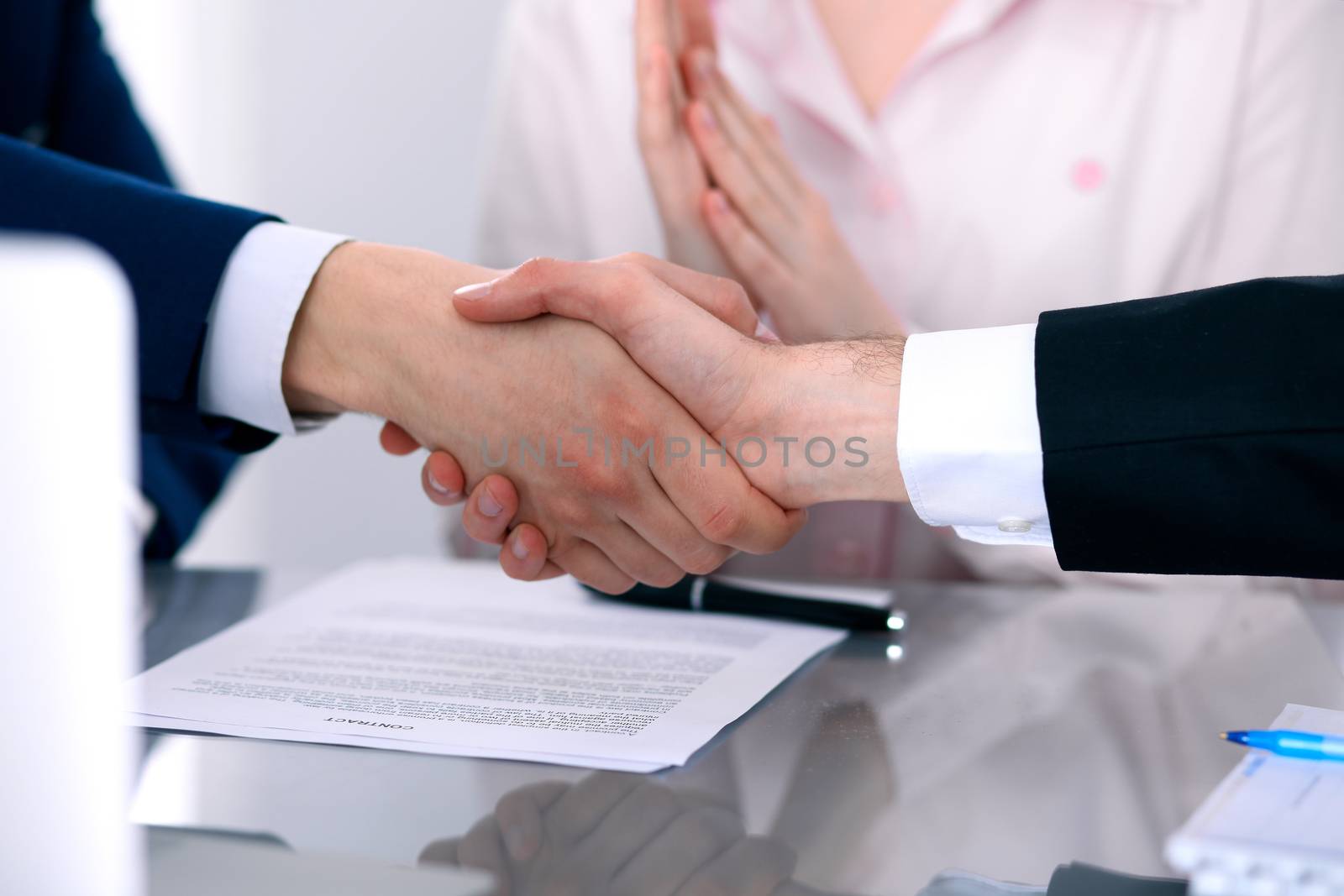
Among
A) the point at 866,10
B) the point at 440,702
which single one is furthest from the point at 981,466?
the point at 866,10

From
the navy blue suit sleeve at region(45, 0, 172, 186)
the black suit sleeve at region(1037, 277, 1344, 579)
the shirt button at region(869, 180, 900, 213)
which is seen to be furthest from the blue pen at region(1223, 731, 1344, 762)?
the navy blue suit sleeve at region(45, 0, 172, 186)

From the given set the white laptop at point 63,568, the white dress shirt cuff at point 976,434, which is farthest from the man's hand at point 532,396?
the white laptop at point 63,568

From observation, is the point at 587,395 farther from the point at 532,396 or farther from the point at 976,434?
the point at 976,434

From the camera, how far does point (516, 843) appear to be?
465 millimetres

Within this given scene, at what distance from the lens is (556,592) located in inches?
34.5

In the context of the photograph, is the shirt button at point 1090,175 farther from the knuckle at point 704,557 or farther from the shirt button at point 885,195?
the knuckle at point 704,557

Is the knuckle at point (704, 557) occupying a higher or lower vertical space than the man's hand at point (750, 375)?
lower

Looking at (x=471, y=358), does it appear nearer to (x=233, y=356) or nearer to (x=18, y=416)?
(x=233, y=356)

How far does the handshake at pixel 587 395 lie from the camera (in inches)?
30.0

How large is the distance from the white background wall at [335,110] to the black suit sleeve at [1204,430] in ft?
4.56

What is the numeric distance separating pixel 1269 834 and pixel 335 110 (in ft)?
5.95

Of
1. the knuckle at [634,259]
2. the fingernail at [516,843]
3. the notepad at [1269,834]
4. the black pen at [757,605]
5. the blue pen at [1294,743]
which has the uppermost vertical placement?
the knuckle at [634,259]

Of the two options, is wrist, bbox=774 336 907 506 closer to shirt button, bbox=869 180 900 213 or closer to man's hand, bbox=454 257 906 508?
man's hand, bbox=454 257 906 508

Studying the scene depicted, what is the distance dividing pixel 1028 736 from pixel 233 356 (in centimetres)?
54
